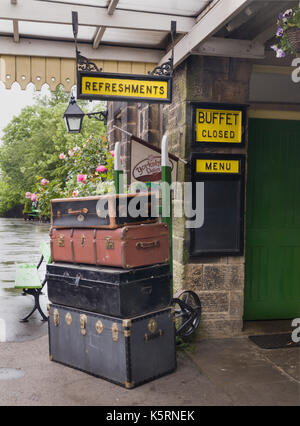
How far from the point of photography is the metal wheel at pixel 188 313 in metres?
5.13

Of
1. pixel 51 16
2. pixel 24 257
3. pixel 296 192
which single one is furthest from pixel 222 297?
pixel 24 257

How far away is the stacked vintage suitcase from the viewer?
4.14 metres

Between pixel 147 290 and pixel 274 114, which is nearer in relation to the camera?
pixel 147 290

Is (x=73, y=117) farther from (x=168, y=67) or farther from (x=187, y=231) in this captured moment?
(x=187, y=231)

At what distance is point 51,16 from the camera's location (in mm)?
4625

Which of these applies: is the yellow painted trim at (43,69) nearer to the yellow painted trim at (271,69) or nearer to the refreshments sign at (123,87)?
the refreshments sign at (123,87)

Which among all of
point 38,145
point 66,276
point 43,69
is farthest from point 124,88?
point 38,145

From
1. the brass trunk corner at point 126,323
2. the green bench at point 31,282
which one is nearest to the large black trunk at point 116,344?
the brass trunk corner at point 126,323

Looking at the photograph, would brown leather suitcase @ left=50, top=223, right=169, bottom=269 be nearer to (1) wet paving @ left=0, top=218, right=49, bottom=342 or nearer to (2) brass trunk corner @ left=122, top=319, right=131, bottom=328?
(2) brass trunk corner @ left=122, top=319, right=131, bottom=328

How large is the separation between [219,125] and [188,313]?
209 cm

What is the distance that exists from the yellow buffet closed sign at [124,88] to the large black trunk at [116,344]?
2.10 m

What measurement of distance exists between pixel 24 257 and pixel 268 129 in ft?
28.5

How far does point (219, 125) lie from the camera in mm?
5344

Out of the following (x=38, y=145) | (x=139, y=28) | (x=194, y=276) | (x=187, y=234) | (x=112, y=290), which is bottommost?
(x=194, y=276)
